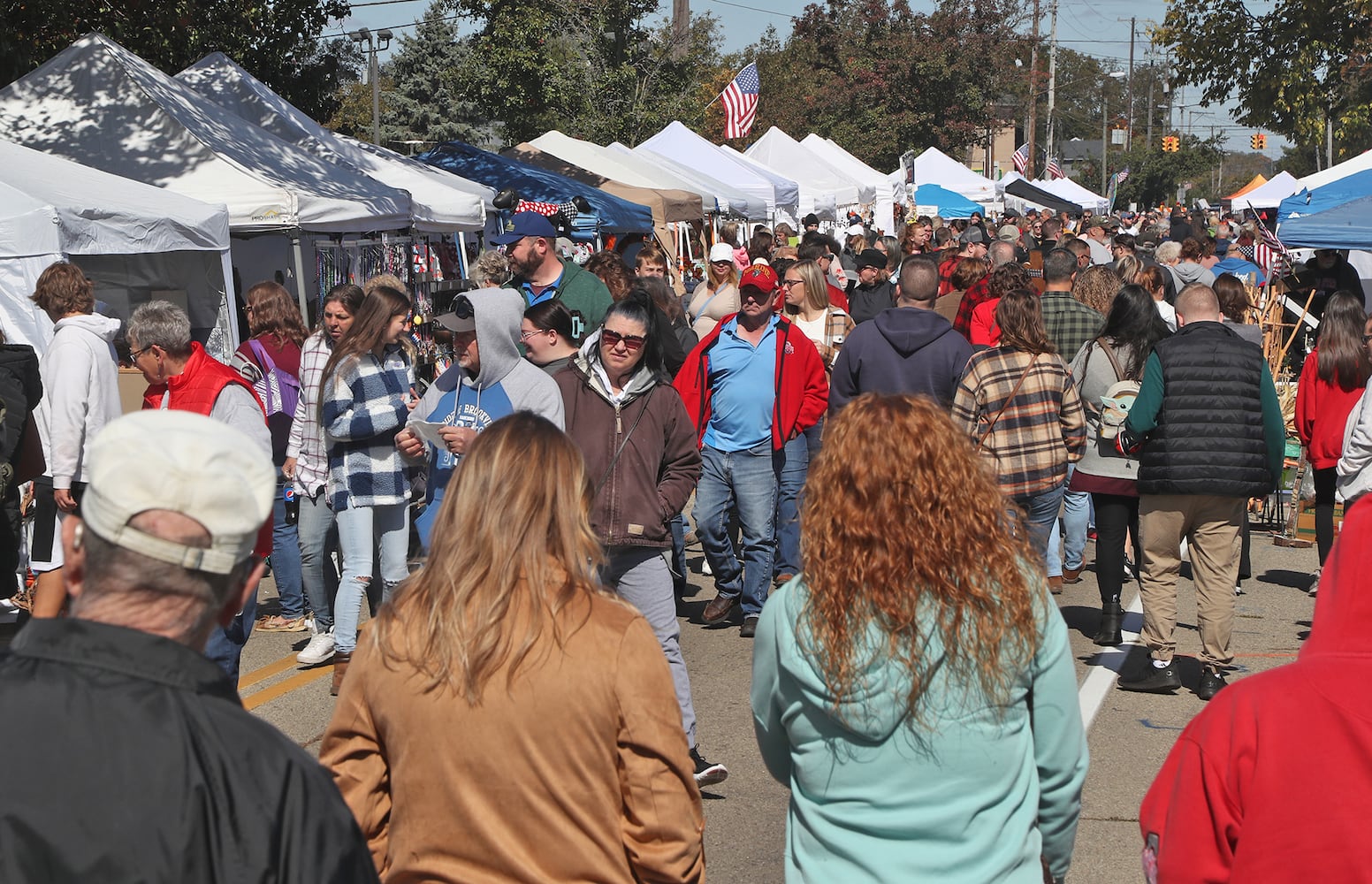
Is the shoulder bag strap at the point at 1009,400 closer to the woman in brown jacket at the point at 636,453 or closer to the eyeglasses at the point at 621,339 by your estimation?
the woman in brown jacket at the point at 636,453

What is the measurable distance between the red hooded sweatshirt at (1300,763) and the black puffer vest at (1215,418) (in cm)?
407

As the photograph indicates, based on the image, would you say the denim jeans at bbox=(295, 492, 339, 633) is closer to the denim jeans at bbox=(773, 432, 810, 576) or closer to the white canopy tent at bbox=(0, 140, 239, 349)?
the denim jeans at bbox=(773, 432, 810, 576)

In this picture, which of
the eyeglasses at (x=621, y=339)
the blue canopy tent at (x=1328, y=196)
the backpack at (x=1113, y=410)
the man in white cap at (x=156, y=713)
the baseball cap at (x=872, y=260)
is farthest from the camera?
the blue canopy tent at (x=1328, y=196)

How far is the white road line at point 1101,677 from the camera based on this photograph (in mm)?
6215

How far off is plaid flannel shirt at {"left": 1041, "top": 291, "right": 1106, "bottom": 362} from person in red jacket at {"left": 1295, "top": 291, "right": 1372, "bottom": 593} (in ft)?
4.14

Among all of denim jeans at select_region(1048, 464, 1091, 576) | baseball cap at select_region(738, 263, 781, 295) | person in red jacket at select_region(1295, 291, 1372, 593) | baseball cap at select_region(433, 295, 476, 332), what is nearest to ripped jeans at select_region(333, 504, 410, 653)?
baseball cap at select_region(433, 295, 476, 332)

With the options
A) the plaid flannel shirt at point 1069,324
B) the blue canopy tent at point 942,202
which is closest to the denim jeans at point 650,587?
the plaid flannel shirt at point 1069,324

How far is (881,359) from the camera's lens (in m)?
7.10

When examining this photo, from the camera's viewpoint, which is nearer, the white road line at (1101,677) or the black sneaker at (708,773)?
the black sneaker at (708,773)

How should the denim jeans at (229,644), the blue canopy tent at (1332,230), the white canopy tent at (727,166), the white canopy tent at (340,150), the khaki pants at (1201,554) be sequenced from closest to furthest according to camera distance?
the denim jeans at (229,644)
the khaki pants at (1201,554)
the blue canopy tent at (1332,230)
the white canopy tent at (340,150)
the white canopy tent at (727,166)

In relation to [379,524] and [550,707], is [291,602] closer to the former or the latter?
[379,524]

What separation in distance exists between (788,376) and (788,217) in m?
21.2

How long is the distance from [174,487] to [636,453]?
339cm

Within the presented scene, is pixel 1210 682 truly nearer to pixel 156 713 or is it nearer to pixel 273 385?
pixel 273 385
